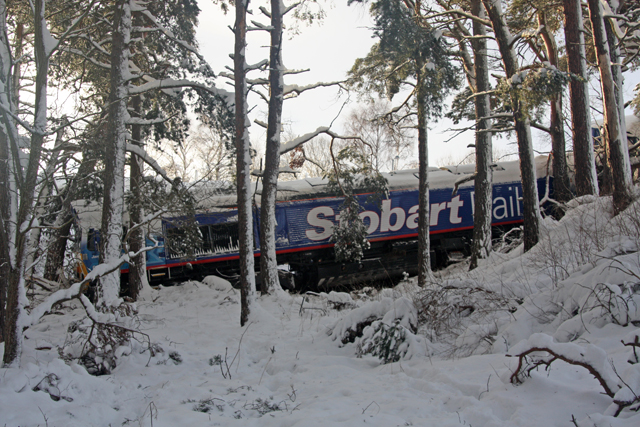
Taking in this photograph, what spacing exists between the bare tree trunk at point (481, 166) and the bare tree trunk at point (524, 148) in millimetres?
1306

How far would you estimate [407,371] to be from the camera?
401 centimetres

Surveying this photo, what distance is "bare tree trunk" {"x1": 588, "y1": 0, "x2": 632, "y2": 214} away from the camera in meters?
7.17

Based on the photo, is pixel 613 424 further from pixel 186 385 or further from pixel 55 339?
pixel 55 339

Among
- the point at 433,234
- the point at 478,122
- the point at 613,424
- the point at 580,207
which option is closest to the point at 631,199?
the point at 580,207

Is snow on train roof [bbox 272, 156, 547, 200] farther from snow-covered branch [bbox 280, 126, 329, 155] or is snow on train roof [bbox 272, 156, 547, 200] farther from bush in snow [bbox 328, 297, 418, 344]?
bush in snow [bbox 328, 297, 418, 344]

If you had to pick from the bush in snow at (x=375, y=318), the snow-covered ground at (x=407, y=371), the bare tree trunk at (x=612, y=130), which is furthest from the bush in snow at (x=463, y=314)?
the bare tree trunk at (x=612, y=130)

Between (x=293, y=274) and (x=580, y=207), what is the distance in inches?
309

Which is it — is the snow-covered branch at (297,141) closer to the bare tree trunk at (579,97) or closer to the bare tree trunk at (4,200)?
the bare tree trunk at (4,200)

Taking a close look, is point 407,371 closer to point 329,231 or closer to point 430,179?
point 329,231

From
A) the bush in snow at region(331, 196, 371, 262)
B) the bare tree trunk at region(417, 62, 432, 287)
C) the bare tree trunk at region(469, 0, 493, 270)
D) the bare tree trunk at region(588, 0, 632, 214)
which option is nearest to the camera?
the bare tree trunk at region(588, 0, 632, 214)

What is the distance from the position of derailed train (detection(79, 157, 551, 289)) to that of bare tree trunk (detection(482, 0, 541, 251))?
259cm

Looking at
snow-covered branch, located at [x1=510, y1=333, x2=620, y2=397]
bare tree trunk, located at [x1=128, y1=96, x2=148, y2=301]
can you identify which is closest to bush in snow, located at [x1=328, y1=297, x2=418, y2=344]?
snow-covered branch, located at [x1=510, y1=333, x2=620, y2=397]

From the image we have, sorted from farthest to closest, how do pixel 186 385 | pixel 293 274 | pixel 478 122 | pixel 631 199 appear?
pixel 293 274 < pixel 478 122 < pixel 631 199 < pixel 186 385

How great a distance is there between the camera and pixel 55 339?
6.48 meters
